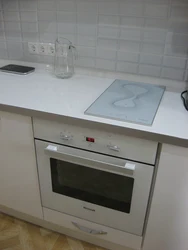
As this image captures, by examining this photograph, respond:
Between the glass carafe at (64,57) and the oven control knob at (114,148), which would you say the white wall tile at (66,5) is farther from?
the oven control knob at (114,148)

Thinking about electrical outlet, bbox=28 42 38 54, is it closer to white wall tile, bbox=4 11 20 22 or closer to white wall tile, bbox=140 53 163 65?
white wall tile, bbox=4 11 20 22

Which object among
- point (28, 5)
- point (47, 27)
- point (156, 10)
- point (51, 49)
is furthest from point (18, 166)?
point (156, 10)

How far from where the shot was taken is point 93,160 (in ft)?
Answer: 3.86

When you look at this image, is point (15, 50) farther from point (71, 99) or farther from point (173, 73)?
point (173, 73)

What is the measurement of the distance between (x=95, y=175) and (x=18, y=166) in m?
0.44

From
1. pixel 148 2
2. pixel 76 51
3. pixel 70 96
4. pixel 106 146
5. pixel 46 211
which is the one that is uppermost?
pixel 148 2

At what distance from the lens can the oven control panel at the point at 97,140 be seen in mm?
1078

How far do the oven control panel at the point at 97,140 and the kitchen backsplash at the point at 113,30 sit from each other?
567 mm

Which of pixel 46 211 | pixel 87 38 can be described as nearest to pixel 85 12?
pixel 87 38

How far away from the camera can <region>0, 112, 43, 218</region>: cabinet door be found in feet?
4.17

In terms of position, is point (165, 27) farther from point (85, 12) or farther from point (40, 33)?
point (40, 33)

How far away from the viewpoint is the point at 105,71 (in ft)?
5.19

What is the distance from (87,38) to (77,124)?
2.15 ft

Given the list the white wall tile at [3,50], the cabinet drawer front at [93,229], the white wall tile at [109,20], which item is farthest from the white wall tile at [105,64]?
the cabinet drawer front at [93,229]
